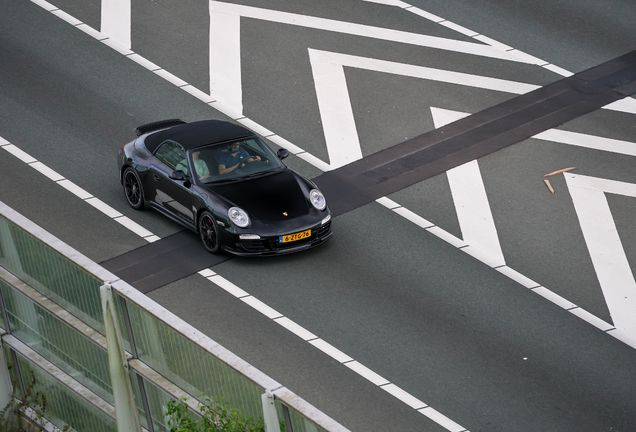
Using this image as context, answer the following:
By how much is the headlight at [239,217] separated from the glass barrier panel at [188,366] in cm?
606

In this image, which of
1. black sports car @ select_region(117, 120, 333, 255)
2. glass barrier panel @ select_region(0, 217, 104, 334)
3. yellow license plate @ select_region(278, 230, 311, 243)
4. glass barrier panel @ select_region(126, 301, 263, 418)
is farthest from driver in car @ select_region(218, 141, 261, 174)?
glass barrier panel @ select_region(126, 301, 263, 418)

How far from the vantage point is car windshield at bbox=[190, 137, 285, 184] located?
1341 centimetres

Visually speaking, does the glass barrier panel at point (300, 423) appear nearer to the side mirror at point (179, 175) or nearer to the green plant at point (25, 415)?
the green plant at point (25, 415)

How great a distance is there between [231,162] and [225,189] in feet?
1.81

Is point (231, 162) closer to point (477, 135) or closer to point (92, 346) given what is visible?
point (477, 135)

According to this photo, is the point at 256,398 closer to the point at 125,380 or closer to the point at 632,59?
the point at 125,380

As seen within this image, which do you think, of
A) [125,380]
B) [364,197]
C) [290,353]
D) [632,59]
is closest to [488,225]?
[364,197]

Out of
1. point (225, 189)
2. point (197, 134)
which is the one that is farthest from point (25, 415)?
point (197, 134)

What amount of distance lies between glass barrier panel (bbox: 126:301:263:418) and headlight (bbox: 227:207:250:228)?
606 centimetres

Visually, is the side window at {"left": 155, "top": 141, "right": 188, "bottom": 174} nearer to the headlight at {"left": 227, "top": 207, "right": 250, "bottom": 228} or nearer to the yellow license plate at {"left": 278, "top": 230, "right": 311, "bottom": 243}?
the headlight at {"left": 227, "top": 207, "right": 250, "bottom": 228}

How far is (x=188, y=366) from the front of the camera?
6289mm

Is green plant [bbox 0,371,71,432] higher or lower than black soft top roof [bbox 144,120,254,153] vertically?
lower

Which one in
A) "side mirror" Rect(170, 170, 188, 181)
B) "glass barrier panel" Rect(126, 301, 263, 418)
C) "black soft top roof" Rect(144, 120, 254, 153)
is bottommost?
"side mirror" Rect(170, 170, 188, 181)

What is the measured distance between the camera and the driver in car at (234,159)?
13484 millimetres
